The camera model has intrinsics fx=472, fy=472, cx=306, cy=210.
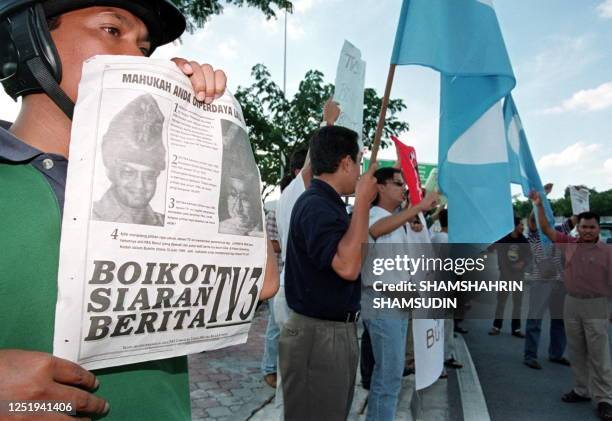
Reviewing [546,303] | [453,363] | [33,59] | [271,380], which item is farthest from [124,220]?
[546,303]

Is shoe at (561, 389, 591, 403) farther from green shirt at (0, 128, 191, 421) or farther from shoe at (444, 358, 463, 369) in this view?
green shirt at (0, 128, 191, 421)

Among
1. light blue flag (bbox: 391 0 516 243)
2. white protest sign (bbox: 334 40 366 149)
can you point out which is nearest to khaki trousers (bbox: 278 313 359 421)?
light blue flag (bbox: 391 0 516 243)

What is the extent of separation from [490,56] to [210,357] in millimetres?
4363

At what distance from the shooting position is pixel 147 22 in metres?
1.27

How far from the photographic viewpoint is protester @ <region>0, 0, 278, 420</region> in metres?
0.85

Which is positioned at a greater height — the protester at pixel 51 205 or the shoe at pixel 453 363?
the protester at pixel 51 205

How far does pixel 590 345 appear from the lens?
5.34 meters

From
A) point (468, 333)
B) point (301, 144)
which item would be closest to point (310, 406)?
point (468, 333)

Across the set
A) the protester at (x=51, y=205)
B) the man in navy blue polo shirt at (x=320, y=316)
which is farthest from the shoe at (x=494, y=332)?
the protester at (x=51, y=205)

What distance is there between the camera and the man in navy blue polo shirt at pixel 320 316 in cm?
255

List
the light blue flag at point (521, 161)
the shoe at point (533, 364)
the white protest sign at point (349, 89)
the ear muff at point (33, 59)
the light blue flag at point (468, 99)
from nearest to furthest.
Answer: the ear muff at point (33, 59) → the light blue flag at point (468, 99) → the white protest sign at point (349, 89) → the light blue flag at point (521, 161) → the shoe at point (533, 364)

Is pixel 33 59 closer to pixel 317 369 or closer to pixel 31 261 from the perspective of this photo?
pixel 31 261

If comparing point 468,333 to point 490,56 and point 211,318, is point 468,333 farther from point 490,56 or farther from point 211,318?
point 211,318

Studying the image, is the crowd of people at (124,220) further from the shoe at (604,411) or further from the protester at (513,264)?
the protester at (513,264)
